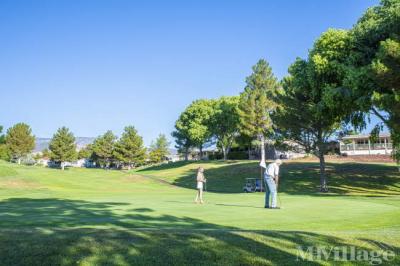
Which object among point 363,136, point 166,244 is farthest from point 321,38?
point 363,136

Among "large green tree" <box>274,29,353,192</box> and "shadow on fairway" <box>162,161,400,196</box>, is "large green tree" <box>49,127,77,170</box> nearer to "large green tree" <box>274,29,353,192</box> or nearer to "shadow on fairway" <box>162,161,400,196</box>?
"shadow on fairway" <box>162,161,400,196</box>

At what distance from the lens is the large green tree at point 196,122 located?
86.3m

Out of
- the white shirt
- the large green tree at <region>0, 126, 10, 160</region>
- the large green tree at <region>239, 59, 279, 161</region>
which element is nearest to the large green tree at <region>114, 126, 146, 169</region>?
the large green tree at <region>0, 126, 10, 160</region>

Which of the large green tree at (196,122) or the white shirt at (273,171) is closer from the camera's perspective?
the white shirt at (273,171)

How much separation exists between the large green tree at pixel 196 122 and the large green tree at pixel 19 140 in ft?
114

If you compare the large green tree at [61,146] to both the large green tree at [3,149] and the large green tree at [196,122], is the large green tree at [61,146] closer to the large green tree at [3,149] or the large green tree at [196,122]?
the large green tree at [3,149]

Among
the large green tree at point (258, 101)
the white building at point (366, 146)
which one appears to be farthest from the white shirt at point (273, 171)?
the white building at point (366, 146)

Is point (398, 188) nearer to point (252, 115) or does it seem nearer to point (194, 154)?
point (252, 115)

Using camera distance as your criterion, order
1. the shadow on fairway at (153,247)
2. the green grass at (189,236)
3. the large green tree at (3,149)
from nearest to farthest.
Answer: the shadow on fairway at (153,247)
the green grass at (189,236)
the large green tree at (3,149)

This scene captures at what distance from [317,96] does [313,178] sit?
18.3 meters

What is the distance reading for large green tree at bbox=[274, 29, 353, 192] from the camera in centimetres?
2838

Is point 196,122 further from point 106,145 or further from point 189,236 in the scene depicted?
point 189,236

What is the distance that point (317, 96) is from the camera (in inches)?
1268

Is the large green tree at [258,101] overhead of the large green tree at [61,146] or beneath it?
overhead
